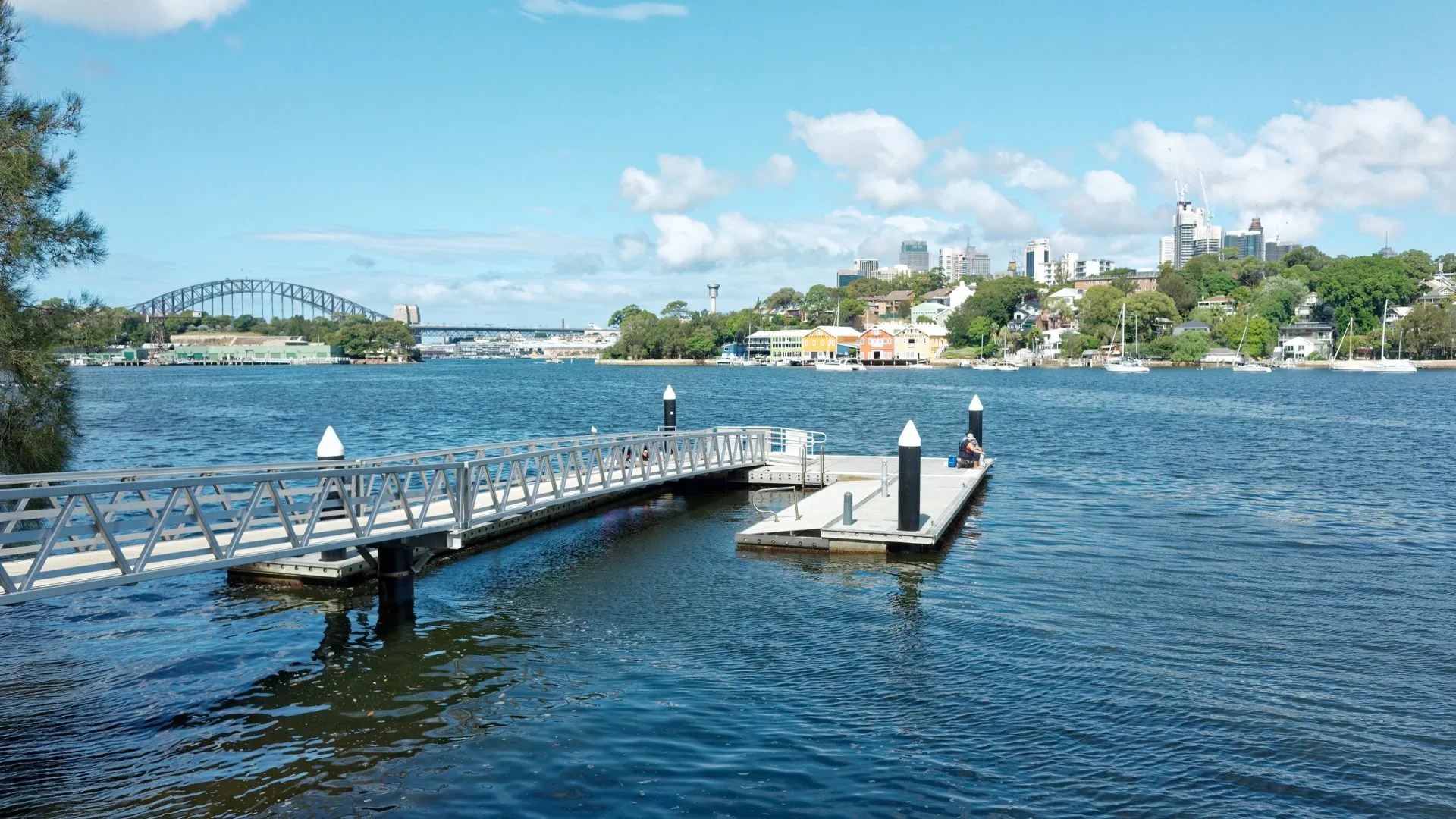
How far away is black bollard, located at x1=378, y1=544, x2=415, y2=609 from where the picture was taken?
54.3 ft

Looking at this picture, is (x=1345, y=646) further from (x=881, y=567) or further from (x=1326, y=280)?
(x=1326, y=280)

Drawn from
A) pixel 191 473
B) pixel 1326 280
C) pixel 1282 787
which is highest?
pixel 1326 280

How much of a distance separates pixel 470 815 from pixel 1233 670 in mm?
10314

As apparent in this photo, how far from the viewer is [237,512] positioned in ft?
48.2

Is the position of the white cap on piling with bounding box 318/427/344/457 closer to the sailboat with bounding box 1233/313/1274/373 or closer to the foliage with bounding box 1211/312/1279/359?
the sailboat with bounding box 1233/313/1274/373

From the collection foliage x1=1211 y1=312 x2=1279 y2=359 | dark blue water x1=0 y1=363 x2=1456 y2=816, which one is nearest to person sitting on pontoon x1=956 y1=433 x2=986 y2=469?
dark blue water x1=0 y1=363 x2=1456 y2=816

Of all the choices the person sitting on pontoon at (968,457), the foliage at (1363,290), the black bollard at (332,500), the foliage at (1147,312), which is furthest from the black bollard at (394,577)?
the foliage at (1363,290)

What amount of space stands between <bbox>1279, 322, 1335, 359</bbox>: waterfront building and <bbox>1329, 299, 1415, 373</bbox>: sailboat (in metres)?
3.64

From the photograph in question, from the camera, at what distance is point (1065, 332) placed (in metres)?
190

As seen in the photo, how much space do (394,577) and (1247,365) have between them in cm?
16685

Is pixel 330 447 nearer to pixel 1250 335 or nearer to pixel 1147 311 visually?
pixel 1147 311

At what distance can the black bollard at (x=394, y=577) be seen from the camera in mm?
16562

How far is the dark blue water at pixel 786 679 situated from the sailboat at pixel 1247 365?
139 metres

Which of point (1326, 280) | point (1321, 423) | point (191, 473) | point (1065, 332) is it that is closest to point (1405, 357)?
point (1326, 280)
